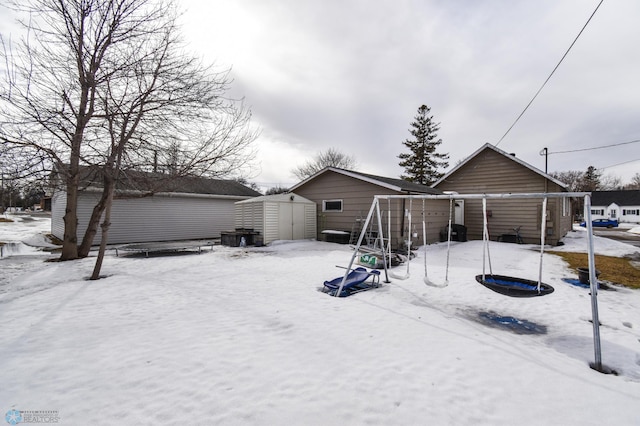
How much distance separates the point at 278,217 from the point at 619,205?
52.6 meters

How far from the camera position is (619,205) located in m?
39.4

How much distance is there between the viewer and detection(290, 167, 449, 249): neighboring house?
39.1ft

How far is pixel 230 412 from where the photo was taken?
2.26 m

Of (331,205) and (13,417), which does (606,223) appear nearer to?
(331,205)

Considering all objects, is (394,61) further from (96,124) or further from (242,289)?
(96,124)

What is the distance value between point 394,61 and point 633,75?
6.75 m

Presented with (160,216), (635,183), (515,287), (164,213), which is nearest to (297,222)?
(164,213)

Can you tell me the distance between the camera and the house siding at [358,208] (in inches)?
471

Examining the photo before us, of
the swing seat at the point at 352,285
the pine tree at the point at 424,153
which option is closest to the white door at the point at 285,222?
the swing seat at the point at 352,285

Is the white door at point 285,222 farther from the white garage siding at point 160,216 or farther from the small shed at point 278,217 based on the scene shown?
the white garage siding at point 160,216

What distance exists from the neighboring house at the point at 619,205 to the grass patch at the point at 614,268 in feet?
130

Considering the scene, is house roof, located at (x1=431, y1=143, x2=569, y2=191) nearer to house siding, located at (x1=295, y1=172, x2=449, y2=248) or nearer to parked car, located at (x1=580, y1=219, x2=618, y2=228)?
house siding, located at (x1=295, y1=172, x2=449, y2=248)

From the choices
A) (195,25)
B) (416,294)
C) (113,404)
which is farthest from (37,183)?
(416,294)

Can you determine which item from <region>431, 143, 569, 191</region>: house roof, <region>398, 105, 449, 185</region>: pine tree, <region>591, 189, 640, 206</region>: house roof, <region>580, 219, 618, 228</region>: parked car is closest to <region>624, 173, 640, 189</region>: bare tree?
<region>591, 189, 640, 206</region>: house roof
